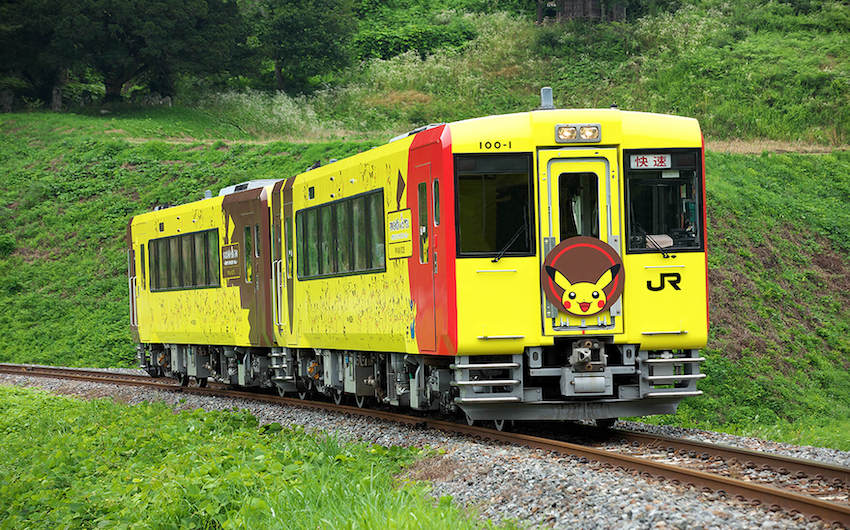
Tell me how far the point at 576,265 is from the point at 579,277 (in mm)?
119

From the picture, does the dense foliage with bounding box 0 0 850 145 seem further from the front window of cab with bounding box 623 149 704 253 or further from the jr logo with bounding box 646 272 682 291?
the jr logo with bounding box 646 272 682 291

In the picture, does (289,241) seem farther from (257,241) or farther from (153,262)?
(153,262)

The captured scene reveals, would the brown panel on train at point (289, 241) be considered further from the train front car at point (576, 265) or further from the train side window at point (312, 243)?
the train front car at point (576, 265)

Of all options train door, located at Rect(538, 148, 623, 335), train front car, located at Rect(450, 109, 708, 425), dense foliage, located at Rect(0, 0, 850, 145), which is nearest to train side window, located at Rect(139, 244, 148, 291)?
train front car, located at Rect(450, 109, 708, 425)

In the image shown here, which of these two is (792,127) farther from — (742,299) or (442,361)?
(442,361)

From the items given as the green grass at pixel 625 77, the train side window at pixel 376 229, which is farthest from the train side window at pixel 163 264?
the green grass at pixel 625 77

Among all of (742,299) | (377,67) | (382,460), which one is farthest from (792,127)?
(382,460)

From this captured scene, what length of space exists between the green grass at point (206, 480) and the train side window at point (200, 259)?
19.6ft

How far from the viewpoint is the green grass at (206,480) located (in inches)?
299

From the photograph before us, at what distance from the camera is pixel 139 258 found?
925 inches

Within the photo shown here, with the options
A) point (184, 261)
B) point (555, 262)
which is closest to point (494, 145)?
point (555, 262)

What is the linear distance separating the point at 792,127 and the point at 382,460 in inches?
1068

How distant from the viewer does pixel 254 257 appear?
17.5m

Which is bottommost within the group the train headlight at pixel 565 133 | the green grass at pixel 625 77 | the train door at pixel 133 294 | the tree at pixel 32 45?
the train door at pixel 133 294
